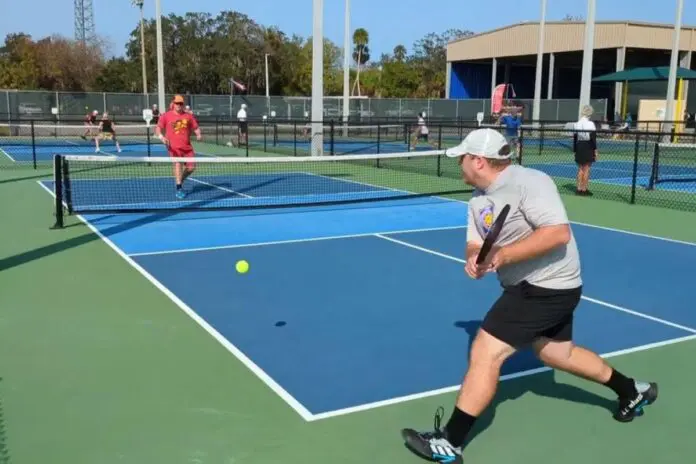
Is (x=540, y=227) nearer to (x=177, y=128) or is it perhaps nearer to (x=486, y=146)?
(x=486, y=146)

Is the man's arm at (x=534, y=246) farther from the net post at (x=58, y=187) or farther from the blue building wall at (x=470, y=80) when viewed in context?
the blue building wall at (x=470, y=80)

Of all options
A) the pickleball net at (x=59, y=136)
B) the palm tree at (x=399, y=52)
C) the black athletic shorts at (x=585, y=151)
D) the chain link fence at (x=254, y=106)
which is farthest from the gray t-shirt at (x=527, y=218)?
the palm tree at (x=399, y=52)

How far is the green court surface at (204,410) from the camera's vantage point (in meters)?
3.78

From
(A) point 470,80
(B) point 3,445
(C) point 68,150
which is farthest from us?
(A) point 470,80

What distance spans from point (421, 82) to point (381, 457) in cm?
7968

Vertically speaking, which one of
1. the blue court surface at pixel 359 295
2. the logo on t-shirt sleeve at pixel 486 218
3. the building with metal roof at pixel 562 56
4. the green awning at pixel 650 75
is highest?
the building with metal roof at pixel 562 56

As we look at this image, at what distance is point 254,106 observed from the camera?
40.6 m

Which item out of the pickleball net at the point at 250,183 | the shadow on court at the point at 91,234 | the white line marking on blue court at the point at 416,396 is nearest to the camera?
the white line marking on blue court at the point at 416,396

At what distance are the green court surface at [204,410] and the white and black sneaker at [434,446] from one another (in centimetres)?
9

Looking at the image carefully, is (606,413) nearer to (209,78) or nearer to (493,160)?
(493,160)

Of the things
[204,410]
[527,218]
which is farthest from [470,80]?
[527,218]

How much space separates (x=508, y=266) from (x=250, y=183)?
12.9m

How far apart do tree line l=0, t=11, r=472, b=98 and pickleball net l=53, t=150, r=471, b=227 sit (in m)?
50.1

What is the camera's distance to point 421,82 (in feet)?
266
